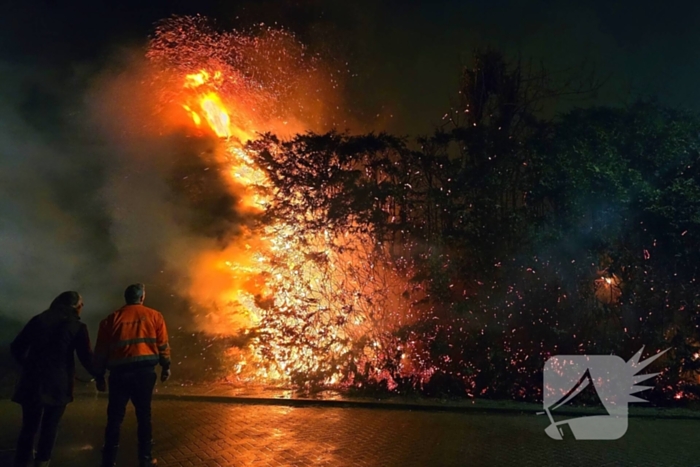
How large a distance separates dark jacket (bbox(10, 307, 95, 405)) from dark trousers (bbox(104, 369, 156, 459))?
12.1 inches

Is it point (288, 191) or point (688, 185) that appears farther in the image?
point (288, 191)

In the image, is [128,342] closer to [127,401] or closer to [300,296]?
[127,401]

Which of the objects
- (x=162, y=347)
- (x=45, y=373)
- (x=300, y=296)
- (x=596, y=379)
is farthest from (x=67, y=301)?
(x=596, y=379)

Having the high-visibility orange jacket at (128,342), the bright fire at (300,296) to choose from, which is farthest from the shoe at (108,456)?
the bright fire at (300,296)

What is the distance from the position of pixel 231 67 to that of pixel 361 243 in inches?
202

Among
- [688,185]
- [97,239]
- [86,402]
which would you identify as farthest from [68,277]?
[688,185]

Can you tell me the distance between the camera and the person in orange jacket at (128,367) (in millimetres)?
5121

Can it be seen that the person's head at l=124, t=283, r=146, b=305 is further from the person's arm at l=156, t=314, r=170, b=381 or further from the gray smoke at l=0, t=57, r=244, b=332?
the gray smoke at l=0, t=57, r=244, b=332

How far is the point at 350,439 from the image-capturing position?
6629mm

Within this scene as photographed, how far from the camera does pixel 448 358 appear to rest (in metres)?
9.29

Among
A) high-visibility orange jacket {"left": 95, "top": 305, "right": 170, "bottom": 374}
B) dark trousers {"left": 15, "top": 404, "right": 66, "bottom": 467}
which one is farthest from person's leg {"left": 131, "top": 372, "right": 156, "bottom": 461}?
dark trousers {"left": 15, "top": 404, "right": 66, "bottom": 467}

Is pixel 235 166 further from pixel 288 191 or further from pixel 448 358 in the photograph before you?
pixel 448 358

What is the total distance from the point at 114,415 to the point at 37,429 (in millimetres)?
680

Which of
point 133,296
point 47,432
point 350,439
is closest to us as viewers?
point 47,432
